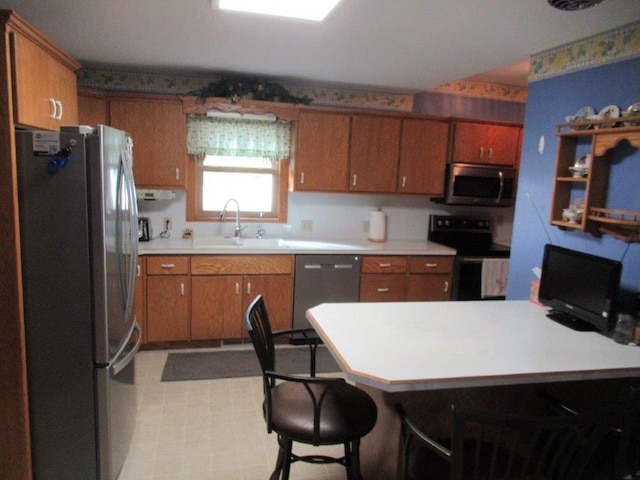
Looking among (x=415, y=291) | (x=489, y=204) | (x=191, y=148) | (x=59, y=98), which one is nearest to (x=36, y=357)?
(x=59, y=98)

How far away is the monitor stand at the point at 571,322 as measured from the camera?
2.23 m

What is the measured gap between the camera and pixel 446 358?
1.76 meters

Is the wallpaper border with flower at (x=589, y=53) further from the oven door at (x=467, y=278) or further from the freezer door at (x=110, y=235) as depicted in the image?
the freezer door at (x=110, y=235)

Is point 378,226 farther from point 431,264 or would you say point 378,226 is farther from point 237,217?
point 237,217

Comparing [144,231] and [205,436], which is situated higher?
[144,231]

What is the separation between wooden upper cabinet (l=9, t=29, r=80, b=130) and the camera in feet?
5.99

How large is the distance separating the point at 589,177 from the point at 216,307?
2822 mm

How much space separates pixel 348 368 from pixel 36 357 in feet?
4.43

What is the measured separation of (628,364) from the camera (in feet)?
6.02


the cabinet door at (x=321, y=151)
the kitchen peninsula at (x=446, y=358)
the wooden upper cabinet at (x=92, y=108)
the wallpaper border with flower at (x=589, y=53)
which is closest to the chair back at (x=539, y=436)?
the kitchen peninsula at (x=446, y=358)

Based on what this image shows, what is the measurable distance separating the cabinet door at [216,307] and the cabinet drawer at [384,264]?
111 cm

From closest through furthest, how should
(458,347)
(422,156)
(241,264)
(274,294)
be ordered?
1. (458,347)
2. (241,264)
3. (274,294)
4. (422,156)

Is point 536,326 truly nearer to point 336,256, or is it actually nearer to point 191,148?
point 336,256

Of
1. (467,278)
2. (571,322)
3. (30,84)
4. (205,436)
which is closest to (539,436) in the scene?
(571,322)
